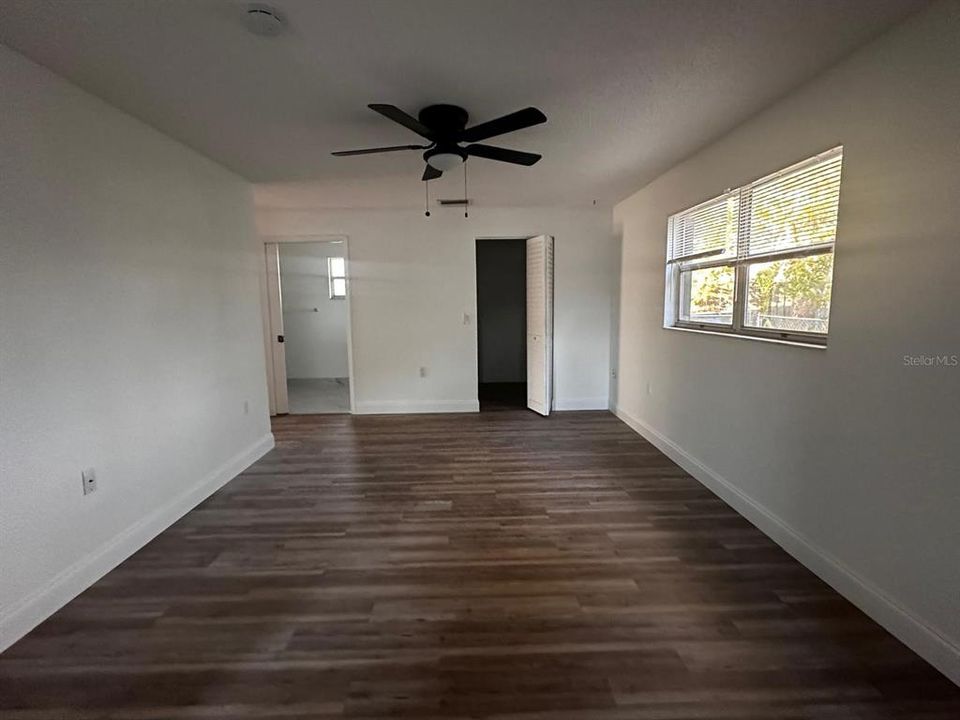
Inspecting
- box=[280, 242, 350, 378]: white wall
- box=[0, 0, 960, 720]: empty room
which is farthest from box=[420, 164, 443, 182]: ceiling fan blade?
box=[280, 242, 350, 378]: white wall

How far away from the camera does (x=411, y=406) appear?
5.30 metres

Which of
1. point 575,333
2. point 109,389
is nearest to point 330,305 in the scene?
point 575,333

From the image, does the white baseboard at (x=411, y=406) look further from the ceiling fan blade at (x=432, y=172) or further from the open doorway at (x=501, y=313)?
the ceiling fan blade at (x=432, y=172)

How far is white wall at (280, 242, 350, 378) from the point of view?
723 centimetres

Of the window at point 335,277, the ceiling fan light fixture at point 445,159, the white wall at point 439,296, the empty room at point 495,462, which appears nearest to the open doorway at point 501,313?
the white wall at point 439,296

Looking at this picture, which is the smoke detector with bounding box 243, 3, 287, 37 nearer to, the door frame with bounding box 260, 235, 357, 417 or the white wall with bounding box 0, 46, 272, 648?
the white wall with bounding box 0, 46, 272, 648

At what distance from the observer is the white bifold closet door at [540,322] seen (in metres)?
4.81

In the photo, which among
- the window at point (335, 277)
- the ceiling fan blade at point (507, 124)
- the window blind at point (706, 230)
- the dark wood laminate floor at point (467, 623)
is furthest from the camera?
the window at point (335, 277)

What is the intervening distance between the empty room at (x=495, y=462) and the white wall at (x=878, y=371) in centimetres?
1

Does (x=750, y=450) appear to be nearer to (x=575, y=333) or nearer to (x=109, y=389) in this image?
(x=575, y=333)

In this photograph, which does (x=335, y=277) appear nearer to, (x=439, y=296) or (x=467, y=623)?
(x=439, y=296)

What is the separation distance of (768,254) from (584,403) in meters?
3.06

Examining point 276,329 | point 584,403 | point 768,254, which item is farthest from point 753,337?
point 276,329

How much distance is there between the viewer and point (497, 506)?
2854 mm
